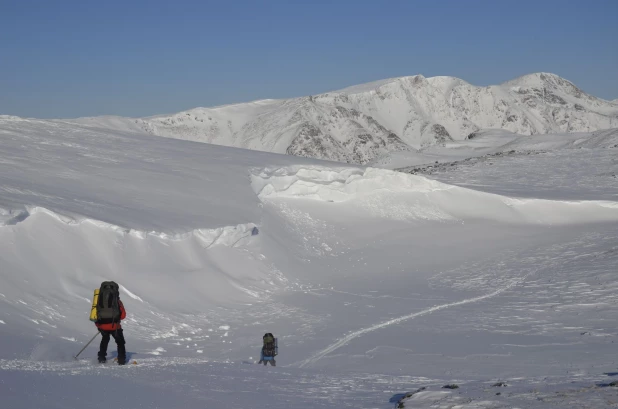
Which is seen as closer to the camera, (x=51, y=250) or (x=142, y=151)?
(x=51, y=250)

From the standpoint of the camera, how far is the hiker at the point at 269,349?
44.8ft

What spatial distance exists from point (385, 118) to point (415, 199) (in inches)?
6012

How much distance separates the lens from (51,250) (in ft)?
55.2

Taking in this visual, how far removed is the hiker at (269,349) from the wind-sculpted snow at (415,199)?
1451 cm

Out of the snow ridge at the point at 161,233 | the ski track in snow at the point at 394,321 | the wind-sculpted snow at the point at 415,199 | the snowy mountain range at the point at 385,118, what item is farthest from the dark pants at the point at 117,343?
the snowy mountain range at the point at 385,118

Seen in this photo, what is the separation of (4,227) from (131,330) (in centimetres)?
382

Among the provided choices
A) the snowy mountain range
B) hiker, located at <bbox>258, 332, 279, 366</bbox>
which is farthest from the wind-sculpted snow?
the snowy mountain range

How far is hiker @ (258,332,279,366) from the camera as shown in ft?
44.8

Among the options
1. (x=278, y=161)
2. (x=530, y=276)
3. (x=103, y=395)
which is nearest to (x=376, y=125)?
(x=278, y=161)

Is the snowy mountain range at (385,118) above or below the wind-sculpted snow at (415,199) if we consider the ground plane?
above

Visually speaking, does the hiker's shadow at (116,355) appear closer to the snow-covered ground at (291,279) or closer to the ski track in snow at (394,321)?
the snow-covered ground at (291,279)

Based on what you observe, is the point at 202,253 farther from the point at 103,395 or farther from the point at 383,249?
the point at 103,395

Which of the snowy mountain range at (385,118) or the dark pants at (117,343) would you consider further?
the snowy mountain range at (385,118)

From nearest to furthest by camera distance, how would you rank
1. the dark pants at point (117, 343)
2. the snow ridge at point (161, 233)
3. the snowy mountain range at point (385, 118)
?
the dark pants at point (117, 343), the snow ridge at point (161, 233), the snowy mountain range at point (385, 118)
